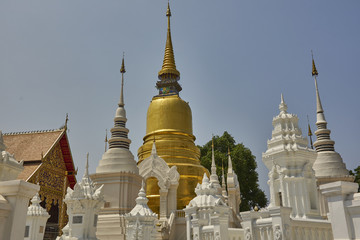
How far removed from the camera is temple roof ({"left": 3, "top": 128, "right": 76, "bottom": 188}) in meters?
23.0

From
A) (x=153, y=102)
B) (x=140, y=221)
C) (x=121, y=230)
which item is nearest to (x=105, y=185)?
(x=121, y=230)

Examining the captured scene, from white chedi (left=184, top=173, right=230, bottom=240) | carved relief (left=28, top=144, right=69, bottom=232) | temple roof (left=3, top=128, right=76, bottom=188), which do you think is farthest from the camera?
temple roof (left=3, top=128, right=76, bottom=188)

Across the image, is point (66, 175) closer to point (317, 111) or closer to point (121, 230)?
point (121, 230)

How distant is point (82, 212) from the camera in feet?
45.4

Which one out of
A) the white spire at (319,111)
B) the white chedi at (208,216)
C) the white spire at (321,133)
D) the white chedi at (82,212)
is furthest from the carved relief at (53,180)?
the white spire at (319,111)

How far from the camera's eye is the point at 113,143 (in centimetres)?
2298

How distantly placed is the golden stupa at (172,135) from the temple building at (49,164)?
5.37m

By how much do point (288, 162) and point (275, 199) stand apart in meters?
1.55

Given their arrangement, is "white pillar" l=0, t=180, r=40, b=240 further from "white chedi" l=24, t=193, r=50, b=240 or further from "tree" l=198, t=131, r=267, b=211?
"tree" l=198, t=131, r=267, b=211

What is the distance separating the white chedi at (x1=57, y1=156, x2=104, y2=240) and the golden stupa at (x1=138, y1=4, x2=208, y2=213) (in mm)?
9077

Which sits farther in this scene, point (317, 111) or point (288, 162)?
point (317, 111)

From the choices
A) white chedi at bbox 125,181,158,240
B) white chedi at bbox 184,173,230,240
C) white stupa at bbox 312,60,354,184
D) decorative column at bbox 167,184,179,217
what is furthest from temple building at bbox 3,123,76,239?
white stupa at bbox 312,60,354,184

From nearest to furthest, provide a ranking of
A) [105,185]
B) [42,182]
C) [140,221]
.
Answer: [140,221], [105,185], [42,182]

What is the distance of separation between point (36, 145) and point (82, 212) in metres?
11.8
